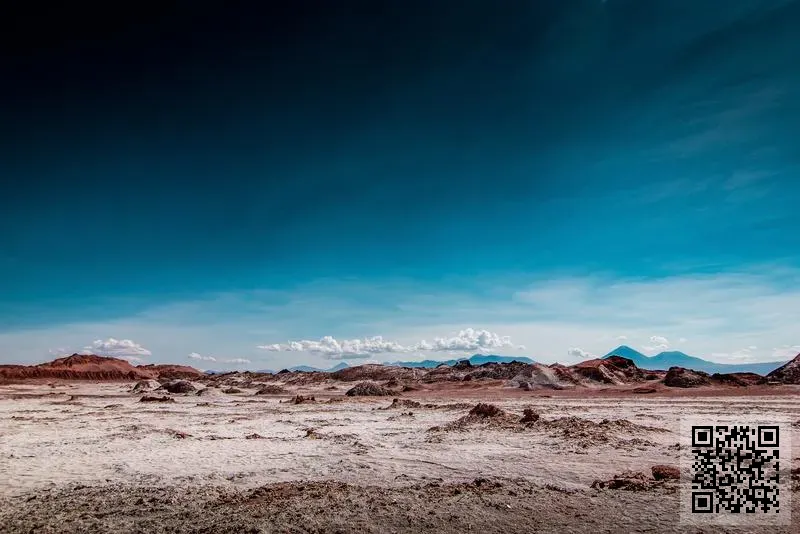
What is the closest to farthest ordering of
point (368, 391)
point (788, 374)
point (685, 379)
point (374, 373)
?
point (368, 391)
point (788, 374)
point (685, 379)
point (374, 373)

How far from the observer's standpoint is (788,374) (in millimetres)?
60000

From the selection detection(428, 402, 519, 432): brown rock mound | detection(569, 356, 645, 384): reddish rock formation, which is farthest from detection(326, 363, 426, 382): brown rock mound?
detection(428, 402, 519, 432): brown rock mound

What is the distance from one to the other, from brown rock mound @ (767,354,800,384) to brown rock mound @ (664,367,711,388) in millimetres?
7276

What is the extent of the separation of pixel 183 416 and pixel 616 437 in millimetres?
23965

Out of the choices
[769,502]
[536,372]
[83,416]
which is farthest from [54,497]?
[536,372]

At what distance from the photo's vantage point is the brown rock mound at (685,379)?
59.4 m

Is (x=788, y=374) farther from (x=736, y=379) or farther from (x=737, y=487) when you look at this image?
(x=737, y=487)

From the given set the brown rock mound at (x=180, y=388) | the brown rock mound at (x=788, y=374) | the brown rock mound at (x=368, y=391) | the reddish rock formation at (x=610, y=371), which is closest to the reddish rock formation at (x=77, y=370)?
the brown rock mound at (x=180, y=388)

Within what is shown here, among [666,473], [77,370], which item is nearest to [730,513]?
[666,473]

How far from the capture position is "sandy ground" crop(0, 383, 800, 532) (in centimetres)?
934

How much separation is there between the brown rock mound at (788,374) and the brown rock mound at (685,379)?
7276mm

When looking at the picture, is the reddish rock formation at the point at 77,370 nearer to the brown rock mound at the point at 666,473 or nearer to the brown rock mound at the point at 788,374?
the brown rock mound at the point at 666,473

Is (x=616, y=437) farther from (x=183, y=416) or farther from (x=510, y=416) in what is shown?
(x=183, y=416)

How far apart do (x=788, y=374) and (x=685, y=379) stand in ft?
40.6
